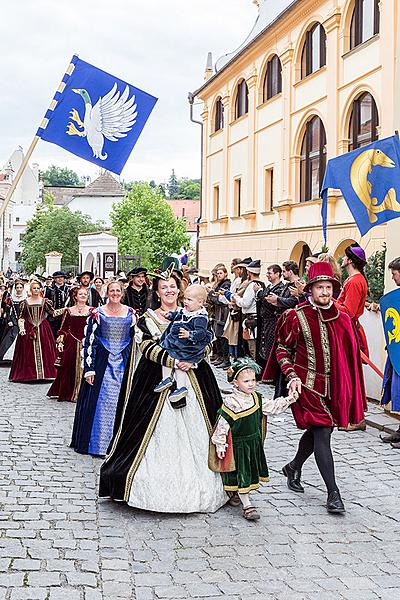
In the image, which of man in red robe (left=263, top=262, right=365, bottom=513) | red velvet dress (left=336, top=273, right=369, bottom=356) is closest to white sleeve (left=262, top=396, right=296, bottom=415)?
man in red robe (left=263, top=262, right=365, bottom=513)

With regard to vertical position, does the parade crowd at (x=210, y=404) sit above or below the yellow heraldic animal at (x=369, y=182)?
below

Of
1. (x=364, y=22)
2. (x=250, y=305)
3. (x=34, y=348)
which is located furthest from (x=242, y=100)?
(x=34, y=348)

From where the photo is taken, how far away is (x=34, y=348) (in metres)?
13.0

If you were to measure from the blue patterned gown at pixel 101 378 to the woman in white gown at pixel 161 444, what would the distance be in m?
1.69

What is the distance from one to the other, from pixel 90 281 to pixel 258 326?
4569 millimetres

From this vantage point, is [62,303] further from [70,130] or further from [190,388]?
[190,388]

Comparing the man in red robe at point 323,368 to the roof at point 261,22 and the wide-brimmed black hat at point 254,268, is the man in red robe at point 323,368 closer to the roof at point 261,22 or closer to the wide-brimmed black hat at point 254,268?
the wide-brimmed black hat at point 254,268

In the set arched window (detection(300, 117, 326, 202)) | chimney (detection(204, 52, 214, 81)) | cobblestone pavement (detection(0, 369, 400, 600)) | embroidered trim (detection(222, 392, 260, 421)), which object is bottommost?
cobblestone pavement (detection(0, 369, 400, 600))

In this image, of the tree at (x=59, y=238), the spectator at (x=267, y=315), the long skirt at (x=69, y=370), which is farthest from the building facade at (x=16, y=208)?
the long skirt at (x=69, y=370)

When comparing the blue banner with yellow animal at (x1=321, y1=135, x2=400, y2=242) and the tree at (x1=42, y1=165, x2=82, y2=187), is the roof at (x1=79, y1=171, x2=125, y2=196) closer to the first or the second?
the tree at (x1=42, y1=165, x2=82, y2=187)

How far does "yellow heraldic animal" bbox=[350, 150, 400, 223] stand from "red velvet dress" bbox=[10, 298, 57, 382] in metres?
5.70

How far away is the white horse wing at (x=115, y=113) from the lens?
1021 centimetres

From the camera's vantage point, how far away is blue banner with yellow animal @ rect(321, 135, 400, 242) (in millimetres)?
8938

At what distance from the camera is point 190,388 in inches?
238
